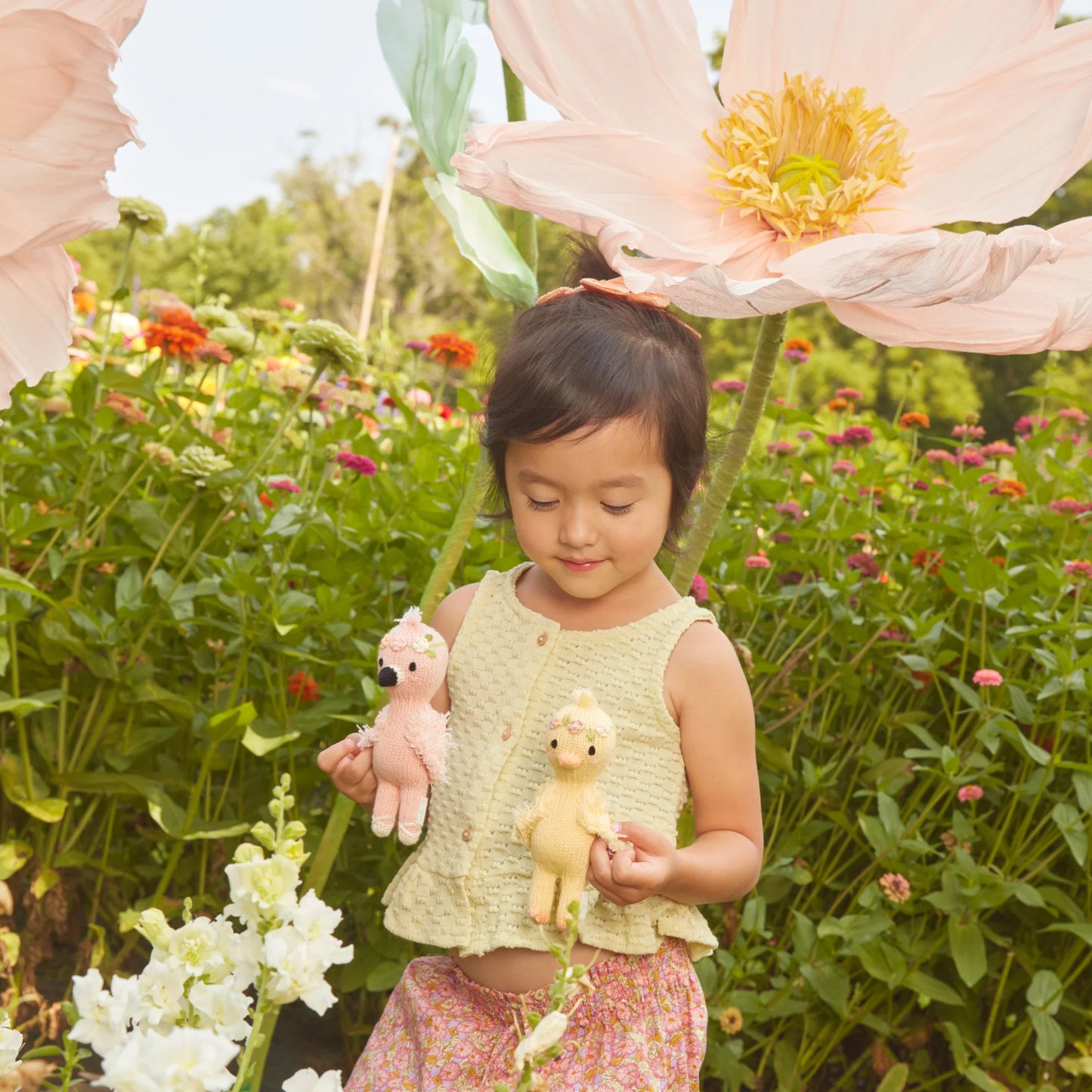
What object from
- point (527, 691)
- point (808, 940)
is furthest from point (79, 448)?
point (808, 940)

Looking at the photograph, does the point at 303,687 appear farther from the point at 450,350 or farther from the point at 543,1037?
the point at 543,1037

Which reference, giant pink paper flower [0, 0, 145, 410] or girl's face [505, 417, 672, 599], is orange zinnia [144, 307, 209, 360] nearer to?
girl's face [505, 417, 672, 599]

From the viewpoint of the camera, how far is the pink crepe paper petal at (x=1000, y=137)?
107 centimetres

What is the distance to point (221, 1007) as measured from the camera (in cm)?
71

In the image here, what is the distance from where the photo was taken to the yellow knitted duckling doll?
1111mm

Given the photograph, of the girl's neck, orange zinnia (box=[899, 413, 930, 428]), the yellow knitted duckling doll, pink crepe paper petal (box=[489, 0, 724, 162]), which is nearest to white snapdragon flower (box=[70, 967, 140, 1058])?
the yellow knitted duckling doll

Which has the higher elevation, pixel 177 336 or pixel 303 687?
pixel 177 336

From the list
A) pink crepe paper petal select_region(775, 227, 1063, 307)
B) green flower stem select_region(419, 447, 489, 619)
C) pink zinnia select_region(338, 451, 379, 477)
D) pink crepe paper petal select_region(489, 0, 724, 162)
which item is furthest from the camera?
pink zinnia select_region(338, 451, 379, 477)

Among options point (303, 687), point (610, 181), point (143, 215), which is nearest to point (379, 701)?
point (303, 687)

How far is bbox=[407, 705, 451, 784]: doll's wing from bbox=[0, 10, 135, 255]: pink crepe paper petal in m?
0.64

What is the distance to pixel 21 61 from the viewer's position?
67cm

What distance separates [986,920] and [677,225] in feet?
4.46

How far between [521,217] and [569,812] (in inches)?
26.9

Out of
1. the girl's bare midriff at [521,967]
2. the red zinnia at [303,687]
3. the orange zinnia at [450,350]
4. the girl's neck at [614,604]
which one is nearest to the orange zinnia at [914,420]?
the orange zinnia at [450,350]
